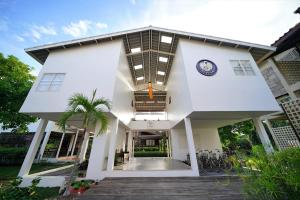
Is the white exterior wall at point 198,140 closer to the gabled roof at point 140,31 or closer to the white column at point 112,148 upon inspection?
the white column at point 112,148

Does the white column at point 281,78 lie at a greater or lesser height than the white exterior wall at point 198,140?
greater

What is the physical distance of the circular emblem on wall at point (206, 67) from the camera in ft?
25.8

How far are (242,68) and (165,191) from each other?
319 inches

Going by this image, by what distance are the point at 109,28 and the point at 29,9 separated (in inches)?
160

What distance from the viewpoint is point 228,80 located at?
305 inches

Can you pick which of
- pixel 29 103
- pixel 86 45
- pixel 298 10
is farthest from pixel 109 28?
pixel 298 10

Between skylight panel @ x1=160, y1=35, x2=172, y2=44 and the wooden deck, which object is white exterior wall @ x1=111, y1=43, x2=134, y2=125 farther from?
the wooden deck

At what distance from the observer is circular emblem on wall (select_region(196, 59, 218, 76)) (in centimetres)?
786

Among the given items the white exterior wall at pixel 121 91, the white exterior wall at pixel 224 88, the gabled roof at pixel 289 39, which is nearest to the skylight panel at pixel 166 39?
the white exterior wall at pixel 224 88

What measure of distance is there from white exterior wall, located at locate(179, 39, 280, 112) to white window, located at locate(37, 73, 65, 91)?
747cm

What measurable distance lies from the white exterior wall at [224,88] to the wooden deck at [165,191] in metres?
3.40

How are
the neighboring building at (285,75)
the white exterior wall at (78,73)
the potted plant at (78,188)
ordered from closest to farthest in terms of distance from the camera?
the potted plant at (78,188) < the white exterior wall at (78,73) < the neighboring building at (285,75)

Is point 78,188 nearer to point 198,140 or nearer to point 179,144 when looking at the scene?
point 179,144

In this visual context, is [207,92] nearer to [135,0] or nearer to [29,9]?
[135,0]
